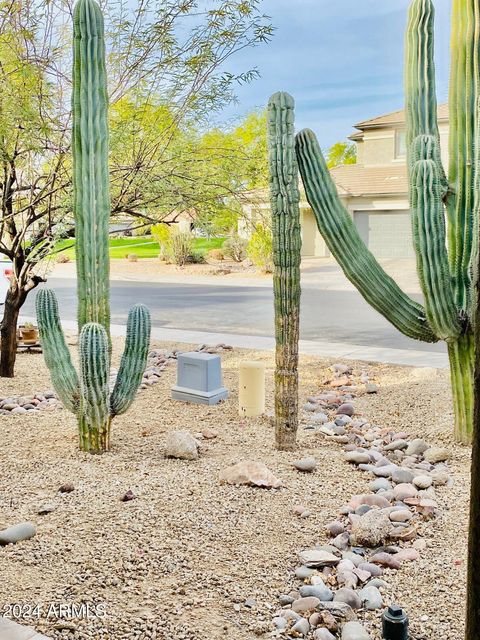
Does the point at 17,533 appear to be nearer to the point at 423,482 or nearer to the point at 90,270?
the point at 90,270

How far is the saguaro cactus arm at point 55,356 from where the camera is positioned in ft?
13.4

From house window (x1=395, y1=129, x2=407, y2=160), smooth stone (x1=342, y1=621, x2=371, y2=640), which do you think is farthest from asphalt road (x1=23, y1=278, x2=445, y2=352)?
smooth stone (x1=342, y1=621, x2=371, y2=640)

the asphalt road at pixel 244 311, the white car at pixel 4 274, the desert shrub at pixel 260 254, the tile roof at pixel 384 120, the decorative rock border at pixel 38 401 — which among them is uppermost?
the tile roof at pixel 384 120

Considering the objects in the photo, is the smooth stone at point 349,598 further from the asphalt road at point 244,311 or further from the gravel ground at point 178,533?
the asphalt road at point 244,311

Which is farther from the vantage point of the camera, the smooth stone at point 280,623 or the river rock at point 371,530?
the river rock at point 371,530

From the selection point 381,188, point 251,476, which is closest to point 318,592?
point 251,476

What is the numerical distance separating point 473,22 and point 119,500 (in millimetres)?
3375

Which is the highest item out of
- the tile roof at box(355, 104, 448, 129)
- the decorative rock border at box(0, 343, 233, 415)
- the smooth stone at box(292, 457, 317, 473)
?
the tile roof at box(355, 104, 448, 129)

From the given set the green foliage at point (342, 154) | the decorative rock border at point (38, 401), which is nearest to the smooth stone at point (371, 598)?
the decorative rock border at point (38, 401)

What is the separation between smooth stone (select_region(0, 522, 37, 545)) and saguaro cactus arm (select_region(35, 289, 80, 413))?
1.20 metres

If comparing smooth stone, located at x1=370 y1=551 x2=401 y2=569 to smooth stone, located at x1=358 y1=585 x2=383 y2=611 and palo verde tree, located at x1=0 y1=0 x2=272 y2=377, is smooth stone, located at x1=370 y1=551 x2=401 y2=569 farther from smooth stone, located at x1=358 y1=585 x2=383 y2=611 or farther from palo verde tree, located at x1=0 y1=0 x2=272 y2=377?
palo verde tree, located at x1=0 y1=0 x2=272 y2=377

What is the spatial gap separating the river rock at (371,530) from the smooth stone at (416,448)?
1.27m

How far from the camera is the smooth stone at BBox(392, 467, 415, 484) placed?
3.65 metres

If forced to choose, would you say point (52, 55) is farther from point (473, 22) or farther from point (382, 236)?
point (382, 236)
